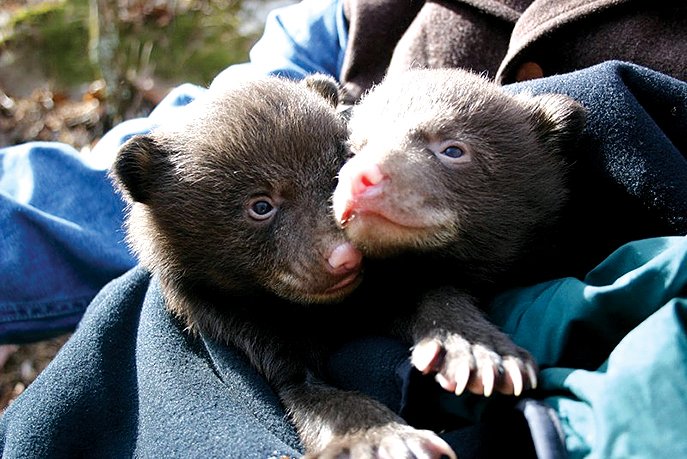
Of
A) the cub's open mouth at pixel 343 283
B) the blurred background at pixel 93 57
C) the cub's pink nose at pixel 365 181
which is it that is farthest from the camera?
the blurred background at pixel 93 57

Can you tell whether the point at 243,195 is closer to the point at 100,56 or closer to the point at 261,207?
the point at 261,207

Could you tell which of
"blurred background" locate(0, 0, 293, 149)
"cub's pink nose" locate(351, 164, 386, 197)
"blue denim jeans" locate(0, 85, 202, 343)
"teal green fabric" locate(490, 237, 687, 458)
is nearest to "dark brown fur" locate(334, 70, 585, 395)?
"cub's pink nose" locate(351, 164, 386, 197)

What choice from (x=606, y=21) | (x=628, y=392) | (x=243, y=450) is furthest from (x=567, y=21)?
(x=243, y=450)

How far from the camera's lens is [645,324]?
157 cm

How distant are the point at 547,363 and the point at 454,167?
709 mm

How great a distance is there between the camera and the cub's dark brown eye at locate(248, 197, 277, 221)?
2.36 meters

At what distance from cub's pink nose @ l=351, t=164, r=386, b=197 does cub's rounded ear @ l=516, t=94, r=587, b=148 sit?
0.69 meters

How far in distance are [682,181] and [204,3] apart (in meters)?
8.53

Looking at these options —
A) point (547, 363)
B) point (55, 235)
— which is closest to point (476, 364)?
point (547, 363)

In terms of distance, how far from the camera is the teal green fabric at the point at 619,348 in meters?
1.45

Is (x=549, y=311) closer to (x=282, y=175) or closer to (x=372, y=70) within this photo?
(x=282, y=175)

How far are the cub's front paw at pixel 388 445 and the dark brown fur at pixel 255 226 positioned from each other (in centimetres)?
23

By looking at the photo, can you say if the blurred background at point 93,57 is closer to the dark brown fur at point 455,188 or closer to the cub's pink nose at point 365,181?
the dark brown fur at point 455,188

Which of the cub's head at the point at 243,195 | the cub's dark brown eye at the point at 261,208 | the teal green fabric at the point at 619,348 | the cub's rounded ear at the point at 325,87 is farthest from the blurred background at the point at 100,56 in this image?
→ the teal green fabric at the point at 619,348
